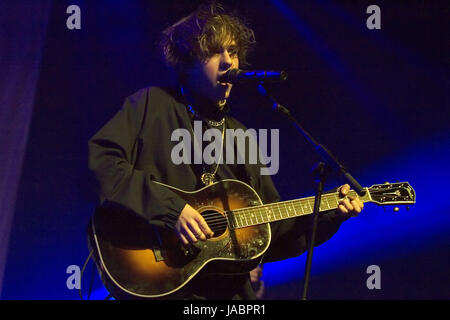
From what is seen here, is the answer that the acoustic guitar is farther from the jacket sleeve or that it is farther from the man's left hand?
the man's left hand

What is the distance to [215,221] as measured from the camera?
7.72 ft

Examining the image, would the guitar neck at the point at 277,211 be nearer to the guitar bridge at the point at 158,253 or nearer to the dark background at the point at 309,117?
the guitar bridge at the point at 158,253

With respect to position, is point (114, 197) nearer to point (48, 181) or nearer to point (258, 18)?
point (48, 181)

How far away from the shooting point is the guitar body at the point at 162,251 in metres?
2.11

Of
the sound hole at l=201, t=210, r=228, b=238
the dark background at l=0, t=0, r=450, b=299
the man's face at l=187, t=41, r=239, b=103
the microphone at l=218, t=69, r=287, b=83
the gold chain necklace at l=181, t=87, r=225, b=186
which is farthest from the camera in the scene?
the dark background at l=0, t=0, r=450, b=299

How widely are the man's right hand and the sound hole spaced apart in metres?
0.14

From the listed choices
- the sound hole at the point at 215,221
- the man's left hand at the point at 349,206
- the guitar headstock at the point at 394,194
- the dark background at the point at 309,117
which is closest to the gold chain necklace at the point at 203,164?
the sound hole at the point at 215,221

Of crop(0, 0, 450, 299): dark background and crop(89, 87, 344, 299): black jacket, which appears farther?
crop(0, 0, 450, 299): dark background

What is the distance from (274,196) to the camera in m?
2.80

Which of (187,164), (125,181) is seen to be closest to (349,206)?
(187,164)

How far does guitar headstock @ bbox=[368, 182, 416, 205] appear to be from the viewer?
2689 millimetres

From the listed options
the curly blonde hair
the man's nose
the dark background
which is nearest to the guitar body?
the man's nose
